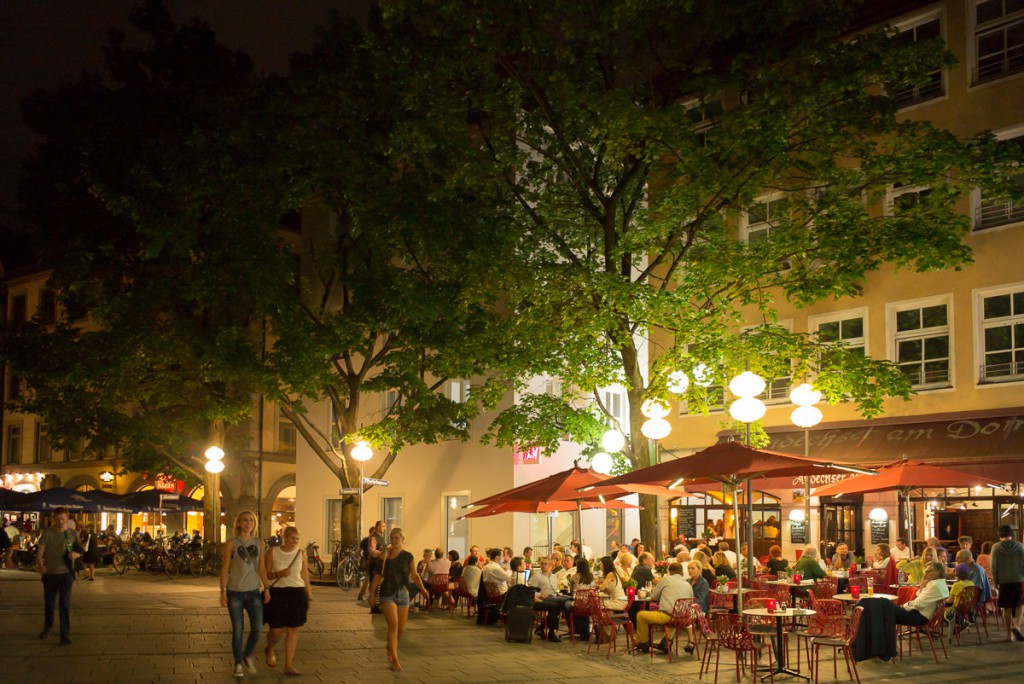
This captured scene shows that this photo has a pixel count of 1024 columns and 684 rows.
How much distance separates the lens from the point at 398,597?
13555 millimetres

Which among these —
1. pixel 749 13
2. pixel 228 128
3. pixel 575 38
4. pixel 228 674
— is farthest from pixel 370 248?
pixel 228 674

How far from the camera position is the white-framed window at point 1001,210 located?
23391mm

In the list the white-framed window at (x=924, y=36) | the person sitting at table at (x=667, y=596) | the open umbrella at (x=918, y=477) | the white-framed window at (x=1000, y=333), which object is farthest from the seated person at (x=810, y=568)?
the white-framed window at (x=924, y=36)

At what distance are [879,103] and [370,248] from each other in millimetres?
13052

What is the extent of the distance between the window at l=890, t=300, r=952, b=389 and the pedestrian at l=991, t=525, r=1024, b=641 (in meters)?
7.68

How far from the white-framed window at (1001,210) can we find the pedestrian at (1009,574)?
897cm

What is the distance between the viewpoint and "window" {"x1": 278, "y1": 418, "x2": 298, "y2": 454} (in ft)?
150

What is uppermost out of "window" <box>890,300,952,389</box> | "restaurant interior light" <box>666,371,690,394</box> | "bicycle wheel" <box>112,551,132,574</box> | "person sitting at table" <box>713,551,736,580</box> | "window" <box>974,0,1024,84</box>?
"window" <box>974,0,1024,84</box>

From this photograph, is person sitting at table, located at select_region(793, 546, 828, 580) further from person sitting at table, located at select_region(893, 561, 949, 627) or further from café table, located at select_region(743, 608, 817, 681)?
café table, located at select_region(743, 608, 817, 681)

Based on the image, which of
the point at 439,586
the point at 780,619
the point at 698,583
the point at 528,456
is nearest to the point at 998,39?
the point at 698,583

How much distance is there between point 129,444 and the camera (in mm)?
34156

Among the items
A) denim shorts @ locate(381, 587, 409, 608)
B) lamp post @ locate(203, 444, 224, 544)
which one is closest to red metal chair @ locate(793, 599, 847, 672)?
denim shorts @ locate(381, 587, 409, 608)

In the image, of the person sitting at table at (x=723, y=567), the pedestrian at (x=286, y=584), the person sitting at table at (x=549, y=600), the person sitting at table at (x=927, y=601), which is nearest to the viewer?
the pedestrian at (x=286, y=584)

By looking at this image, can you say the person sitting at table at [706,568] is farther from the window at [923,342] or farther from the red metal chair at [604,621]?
the window at [923,342]
